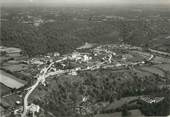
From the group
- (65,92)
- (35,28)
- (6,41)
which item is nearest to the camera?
(65,92)

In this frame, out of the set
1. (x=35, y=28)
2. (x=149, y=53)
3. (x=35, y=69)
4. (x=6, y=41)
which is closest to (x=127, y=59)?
(x=149, y=53)

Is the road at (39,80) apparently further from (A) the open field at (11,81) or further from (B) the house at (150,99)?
(B) the house at (150,99)

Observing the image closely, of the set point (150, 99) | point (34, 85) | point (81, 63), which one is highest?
point (34, 85)

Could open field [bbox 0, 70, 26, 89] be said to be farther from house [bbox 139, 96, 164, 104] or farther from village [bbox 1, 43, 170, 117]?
house [bbox 139, 96, 164, 104]

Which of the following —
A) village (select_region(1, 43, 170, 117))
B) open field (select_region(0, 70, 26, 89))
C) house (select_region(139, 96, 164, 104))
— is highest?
open field (select_region(0, 70, 26, 89))

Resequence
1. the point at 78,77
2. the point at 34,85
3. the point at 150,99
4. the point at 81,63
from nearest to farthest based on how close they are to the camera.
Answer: the point at 150,99
the point at 34,85
the point at 78,77
the point at 81,63

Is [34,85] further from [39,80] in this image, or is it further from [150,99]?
[150,99]

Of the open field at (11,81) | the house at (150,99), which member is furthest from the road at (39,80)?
the house at (150,99)

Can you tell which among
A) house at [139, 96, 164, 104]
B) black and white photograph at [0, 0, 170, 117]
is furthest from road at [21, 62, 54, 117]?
house at [139, 96, 164, 104]

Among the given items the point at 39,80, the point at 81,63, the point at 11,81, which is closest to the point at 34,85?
the point at 39,80

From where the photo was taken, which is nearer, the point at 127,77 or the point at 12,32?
the point at 127,77

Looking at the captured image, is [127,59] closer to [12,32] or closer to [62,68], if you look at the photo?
[62,68]
